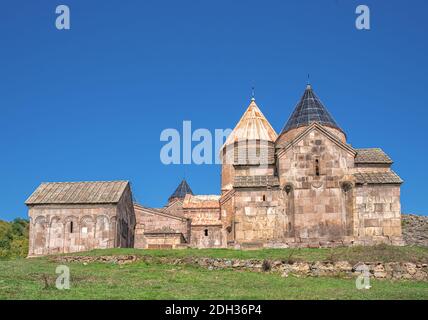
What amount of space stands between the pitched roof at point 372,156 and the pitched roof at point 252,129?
6.13 m

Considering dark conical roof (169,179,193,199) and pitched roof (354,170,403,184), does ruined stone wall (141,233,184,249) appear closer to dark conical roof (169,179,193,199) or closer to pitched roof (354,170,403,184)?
pitched roof (354,170,403,184)

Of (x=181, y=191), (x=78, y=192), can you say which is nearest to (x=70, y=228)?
(x=78, y=192)

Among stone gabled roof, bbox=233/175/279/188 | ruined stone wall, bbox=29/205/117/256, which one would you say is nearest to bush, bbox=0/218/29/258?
ruined stone wall, bbox=29/205/117/256

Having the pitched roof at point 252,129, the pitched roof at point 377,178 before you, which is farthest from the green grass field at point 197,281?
the pitched roof at point 252,129

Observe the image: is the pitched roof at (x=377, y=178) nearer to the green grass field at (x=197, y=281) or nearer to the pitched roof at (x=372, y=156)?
the pitched roof at (x=372, y=156)

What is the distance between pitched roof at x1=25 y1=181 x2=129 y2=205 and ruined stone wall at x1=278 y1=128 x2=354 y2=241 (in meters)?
8.38

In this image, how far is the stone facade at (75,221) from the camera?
27.3 m

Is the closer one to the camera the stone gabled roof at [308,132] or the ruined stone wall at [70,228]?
the stone gabled roof at [308,132]

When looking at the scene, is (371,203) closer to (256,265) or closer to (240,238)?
(240,238)

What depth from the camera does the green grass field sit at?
42.5 feet
